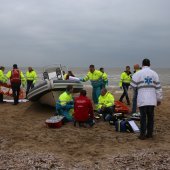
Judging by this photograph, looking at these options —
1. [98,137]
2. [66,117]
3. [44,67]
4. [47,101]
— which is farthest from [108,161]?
[44,67]

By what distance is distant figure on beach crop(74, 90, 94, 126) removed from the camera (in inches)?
361

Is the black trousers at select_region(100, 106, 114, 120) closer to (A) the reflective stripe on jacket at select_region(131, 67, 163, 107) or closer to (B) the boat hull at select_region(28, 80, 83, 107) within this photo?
(B) the boat hull at select_region(28, 80, 83, 107)

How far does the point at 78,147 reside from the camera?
7.14 metres

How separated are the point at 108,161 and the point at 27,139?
2.53 metres

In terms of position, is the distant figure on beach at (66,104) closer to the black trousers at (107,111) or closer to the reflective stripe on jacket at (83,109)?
the reflective stripe on jacket at (83,109)

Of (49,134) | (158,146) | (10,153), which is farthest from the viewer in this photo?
(49,134)

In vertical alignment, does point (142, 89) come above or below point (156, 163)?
above

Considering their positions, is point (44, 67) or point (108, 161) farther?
point (44, 67)

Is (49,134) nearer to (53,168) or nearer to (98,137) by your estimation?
(98,137)

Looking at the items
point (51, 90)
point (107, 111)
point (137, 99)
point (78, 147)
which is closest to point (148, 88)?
point (137, 99)

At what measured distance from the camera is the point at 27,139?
7875 millimetres

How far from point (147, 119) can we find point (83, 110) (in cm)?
201

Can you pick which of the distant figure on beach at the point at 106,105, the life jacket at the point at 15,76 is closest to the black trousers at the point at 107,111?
the distant figure on beach at the point at 106,105

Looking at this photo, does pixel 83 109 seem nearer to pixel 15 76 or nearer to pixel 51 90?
pixel 51 90
